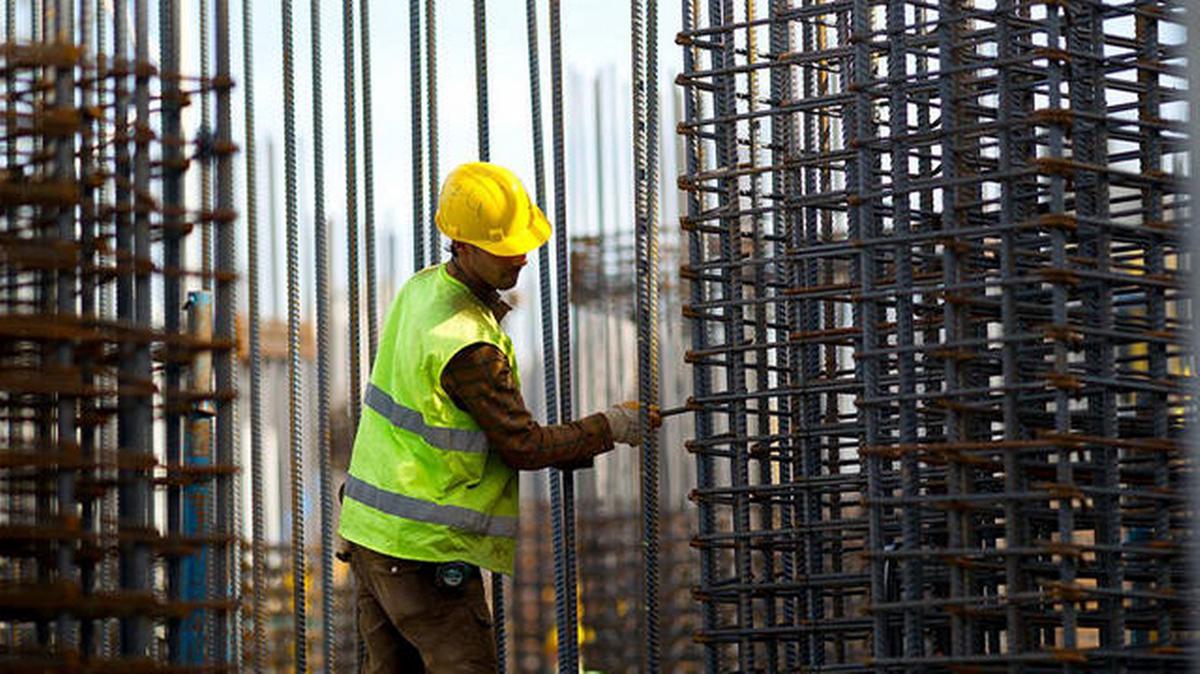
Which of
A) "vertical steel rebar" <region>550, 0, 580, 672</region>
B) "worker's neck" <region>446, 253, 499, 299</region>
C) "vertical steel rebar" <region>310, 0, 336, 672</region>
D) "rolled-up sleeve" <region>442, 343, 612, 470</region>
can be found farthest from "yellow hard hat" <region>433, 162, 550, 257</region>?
"vertical steel rebar" <region>310, 0, 336, 672</region>

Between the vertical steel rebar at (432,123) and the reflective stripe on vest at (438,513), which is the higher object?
the vertical steel rebar at (432,123)

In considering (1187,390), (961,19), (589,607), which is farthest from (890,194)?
(589,607)

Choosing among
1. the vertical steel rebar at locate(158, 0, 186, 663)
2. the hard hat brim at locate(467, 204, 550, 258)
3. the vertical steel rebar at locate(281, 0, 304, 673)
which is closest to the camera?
the hard hat brim at locate(467, 204, 550, 258)

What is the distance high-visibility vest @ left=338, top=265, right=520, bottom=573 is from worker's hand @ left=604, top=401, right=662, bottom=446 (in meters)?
0.39

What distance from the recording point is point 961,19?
275 inches

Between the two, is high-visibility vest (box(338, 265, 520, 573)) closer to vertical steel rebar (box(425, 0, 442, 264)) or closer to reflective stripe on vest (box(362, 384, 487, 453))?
reflective stripe on vest (box(362, 384, 487, 453))

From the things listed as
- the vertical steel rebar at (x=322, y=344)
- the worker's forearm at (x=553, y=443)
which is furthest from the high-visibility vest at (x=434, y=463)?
the vertical steel rebar at (x=322, y=344)

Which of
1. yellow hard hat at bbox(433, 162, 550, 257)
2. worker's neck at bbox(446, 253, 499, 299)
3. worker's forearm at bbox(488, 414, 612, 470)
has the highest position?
yellow hard hat at bbox(433, 162, 550, 257)

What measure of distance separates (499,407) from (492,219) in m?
0.67

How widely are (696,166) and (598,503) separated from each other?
13.1m

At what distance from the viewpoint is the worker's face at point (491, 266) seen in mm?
7348

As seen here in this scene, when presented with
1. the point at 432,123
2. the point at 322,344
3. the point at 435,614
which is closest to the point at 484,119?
the point at 432,123

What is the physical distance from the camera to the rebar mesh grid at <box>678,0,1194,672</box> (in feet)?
22.2

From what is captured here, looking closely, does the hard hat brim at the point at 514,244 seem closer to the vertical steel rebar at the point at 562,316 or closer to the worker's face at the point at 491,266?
the worker's face at the point at 491,266
